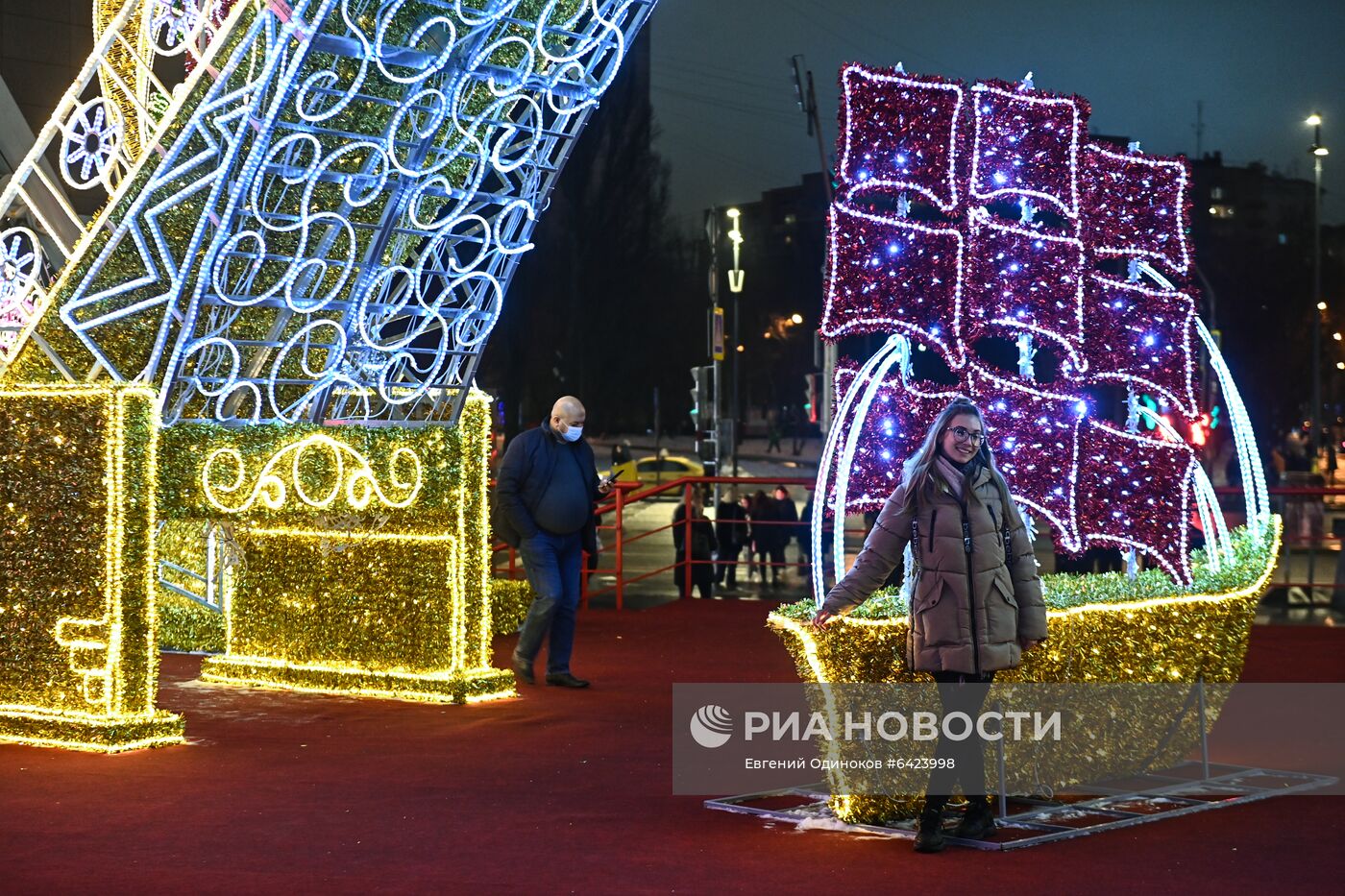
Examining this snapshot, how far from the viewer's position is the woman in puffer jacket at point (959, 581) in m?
6.32

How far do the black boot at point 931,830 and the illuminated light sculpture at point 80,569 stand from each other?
4.10 metres

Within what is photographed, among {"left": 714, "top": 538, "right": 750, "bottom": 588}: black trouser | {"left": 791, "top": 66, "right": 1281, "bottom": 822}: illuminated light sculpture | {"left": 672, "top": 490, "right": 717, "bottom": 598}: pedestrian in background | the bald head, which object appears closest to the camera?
{"left": 791, "top": 66, "right": 1281, "bottom": 822}: illuminated light sculpture

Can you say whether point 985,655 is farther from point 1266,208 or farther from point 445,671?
point 1266,208

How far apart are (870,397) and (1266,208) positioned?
389 feet

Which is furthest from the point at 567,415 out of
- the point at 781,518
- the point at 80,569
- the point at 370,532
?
the point at 781,518

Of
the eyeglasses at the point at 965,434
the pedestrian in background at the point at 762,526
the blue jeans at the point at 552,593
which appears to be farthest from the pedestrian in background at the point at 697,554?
the eyeglasses at the point at 965,434

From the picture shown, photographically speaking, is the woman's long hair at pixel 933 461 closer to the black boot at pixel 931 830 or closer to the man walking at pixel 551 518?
the black boot at pixel 931 830

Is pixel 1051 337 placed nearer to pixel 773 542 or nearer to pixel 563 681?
pixel 563 681

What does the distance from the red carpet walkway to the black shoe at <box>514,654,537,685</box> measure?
0.91m

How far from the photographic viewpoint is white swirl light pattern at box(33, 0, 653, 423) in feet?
28.5

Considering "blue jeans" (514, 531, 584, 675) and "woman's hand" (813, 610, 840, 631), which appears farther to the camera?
"blue jeans" (514, 531, 584, 675)

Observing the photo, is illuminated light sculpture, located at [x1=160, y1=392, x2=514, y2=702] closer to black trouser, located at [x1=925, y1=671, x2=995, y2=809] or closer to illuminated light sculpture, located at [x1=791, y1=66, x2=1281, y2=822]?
illuminated light sculpture, located at [x1=791, y1=66, x2=1281, y2=822]

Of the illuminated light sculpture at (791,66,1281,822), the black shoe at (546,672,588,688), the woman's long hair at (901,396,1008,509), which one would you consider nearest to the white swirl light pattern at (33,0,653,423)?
the black shoe at (546,672,588,688)

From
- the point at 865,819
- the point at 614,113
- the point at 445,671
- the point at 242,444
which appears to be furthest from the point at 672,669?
the point at 614,113
